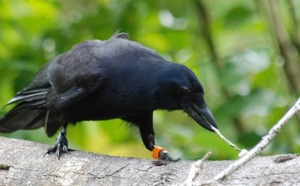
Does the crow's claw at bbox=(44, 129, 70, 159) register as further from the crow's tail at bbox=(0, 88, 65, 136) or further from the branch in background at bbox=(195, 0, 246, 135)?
the branch in background at bbox=(195, 0, 246, 135)

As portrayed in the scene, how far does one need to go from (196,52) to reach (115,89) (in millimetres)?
1811

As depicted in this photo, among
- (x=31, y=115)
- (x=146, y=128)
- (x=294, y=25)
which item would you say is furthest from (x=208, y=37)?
(x=31, y=115)

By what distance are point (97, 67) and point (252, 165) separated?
1.63 m

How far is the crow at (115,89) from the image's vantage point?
13.1 feet

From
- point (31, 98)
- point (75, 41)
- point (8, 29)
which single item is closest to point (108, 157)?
point (31, 98)

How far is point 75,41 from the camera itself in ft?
17.7

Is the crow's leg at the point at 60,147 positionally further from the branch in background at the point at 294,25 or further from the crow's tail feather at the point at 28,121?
the branch in background at the point at 294,25

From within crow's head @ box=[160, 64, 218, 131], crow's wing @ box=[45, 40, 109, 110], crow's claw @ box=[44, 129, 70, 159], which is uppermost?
crow's wing @ box=[45, 40, 109, 110]

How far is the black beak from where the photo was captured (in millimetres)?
3883

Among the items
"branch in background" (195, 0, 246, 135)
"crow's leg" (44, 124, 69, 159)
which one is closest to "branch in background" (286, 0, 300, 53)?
"branch in background" (195, 0, 246, 135)

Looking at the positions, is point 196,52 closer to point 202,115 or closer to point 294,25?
point 294,25

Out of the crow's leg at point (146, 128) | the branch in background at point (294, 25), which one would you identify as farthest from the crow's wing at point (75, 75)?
the branch in background at point (294, 25)

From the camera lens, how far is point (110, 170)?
3141mm

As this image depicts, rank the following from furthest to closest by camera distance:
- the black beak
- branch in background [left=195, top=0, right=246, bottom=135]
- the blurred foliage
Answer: branch in background [left=195, top=0, right=246, bottom=135], the blurred foliage, the black beak
